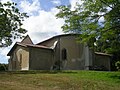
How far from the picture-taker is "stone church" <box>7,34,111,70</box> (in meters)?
47.3

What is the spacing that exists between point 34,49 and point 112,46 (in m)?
16.8

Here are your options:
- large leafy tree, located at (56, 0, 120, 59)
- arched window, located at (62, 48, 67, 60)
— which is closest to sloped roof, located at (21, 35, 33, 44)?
arched window, located at (62, 48, 67, 60)

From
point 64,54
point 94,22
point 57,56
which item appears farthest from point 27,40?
point 94,22

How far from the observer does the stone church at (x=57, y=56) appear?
47.3 metres

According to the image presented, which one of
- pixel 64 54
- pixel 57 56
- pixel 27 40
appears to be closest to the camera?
pixel 64 54

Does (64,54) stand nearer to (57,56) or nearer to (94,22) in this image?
(57,56)

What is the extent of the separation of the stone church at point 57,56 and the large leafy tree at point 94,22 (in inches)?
582

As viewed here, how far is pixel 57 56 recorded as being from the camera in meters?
49.7

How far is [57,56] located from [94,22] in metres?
19.5

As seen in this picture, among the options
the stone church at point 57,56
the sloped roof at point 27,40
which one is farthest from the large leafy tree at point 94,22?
the sloped roof at point 27,40

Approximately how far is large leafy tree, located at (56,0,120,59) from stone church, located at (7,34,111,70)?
48.5 ft

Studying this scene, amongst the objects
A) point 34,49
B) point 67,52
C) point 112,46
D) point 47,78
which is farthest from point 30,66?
point 47,78

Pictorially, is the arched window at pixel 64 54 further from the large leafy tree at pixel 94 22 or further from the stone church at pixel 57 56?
the large leafy tree at pixel 94 22

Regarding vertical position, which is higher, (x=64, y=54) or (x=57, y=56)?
(x=64, y=54)
